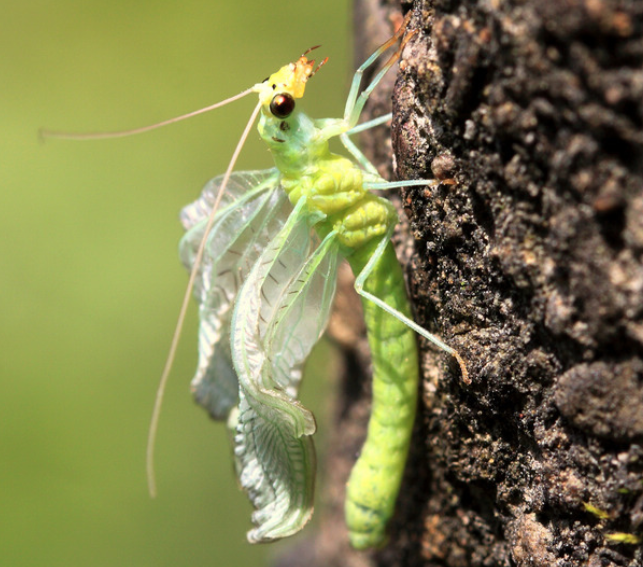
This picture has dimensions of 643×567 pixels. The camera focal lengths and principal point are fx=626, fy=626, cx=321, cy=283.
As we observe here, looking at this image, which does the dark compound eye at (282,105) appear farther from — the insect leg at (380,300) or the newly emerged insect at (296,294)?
the insect leg at (380,300)

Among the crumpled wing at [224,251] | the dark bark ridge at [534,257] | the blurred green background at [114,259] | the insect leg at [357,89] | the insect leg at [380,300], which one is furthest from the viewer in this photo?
the blurred green background at [114,259]

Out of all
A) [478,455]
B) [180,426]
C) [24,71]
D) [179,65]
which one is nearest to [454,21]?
[478,455]

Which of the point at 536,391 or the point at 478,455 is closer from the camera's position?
the point at 536,391

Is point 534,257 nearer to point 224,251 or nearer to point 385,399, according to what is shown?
point 385,399

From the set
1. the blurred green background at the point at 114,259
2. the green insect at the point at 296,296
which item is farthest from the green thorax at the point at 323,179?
the blurred green background at the point at 114,259

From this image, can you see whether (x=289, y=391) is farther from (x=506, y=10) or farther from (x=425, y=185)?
(x=506, y=10)

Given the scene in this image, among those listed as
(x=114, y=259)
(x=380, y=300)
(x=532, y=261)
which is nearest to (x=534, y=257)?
(x=532, y=261)

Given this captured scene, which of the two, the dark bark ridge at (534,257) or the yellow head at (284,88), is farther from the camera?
the yellow head at (284,88)
